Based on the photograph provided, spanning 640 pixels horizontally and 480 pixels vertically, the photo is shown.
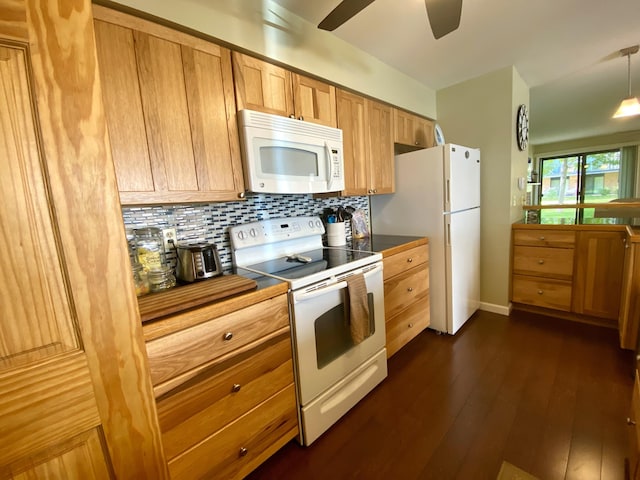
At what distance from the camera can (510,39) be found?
198cm

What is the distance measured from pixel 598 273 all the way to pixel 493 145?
1.39 m

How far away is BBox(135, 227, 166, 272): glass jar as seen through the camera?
1.26 meters

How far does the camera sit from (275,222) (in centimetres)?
180

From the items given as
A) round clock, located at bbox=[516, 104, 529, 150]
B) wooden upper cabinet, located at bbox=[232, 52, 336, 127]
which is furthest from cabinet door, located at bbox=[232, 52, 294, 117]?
round clock, located at bbox=[516, 104, 529, 150]

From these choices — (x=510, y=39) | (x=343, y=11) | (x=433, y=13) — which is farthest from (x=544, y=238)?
(x=343, y=11)

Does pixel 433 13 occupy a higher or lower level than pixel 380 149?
higher

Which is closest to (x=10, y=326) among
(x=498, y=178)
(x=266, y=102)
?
(x=266, y=102)

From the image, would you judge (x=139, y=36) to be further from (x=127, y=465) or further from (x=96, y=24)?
(x=127, y=465)

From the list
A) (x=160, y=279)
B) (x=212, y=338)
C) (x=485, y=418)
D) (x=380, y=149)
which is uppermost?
(x=380, y=149)

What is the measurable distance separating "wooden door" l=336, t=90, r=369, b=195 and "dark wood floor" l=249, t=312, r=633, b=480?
4.46 feet

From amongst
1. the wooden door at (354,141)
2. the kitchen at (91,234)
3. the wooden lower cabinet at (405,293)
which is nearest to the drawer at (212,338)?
the kitchen at (91,234)

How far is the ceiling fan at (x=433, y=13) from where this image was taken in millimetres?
1165

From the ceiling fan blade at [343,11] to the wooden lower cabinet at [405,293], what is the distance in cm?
126

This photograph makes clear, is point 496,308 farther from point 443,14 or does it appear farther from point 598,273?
point 443,14
